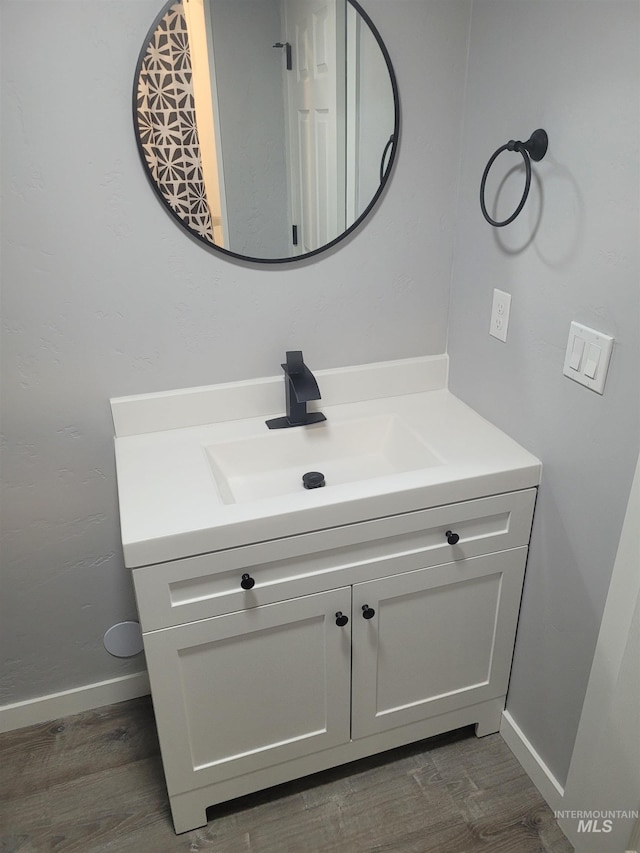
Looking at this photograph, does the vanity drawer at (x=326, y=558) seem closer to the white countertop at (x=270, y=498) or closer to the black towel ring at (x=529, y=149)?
the white countertop at (x=270, y=498)

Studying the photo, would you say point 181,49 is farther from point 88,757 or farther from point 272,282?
point 88,757

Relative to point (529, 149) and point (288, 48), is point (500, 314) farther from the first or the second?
point (288, 48)

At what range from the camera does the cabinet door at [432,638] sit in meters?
1.48

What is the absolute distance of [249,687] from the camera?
1433 mm

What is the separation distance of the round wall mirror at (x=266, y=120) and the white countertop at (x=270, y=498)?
1.47ft

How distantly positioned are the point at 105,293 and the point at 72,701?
119 centimetres

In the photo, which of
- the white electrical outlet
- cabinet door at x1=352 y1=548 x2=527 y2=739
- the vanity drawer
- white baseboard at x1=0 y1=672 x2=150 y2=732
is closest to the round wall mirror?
the white electrical outlet

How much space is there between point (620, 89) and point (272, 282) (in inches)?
32.7

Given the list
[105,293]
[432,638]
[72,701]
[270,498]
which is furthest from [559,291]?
[72,701]

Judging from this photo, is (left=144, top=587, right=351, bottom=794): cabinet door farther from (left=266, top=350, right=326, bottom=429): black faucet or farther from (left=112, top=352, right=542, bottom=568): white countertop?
(left=266, top=350, right=326, bottom=429): black faucet

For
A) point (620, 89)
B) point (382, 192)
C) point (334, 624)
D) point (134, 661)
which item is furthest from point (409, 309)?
point (134, 661)

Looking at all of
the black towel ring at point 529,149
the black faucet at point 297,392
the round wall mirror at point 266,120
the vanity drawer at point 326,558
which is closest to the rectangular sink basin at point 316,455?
the black faucet at point 297,392

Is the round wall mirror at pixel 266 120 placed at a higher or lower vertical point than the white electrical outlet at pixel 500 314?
higher

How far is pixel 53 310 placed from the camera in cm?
145
